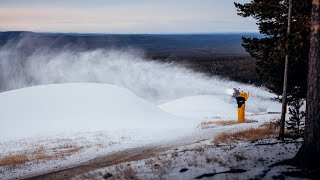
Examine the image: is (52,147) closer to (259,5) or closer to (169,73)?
(259,5)

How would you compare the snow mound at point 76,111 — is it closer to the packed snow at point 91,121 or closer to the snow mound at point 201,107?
the packed snow at point 91,121

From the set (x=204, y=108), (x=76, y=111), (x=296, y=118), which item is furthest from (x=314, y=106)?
(x=204, y=108)

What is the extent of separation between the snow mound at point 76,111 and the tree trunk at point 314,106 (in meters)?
28.7

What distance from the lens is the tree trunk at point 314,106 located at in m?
10.5

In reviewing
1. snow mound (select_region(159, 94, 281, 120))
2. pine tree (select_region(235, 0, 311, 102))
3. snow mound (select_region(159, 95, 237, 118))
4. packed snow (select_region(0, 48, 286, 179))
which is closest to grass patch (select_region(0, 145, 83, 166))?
packed snow (select_region(0, 48, 286, 179))

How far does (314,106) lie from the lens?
1058cm

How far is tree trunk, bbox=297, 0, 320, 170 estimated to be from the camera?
10.5 m

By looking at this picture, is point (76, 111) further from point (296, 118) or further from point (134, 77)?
point (134, 77)

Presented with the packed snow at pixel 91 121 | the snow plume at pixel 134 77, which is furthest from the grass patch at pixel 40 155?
the snow plume at pixel 134 77

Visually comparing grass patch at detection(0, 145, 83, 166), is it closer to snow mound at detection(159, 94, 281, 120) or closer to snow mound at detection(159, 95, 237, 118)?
snow mound at detection(159, 94, 281, 120)

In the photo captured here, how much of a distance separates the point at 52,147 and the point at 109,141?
13.0ft

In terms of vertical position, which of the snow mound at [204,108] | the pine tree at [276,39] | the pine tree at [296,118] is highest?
the pine tree at [276,39]

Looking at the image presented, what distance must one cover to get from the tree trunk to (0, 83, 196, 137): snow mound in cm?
2869

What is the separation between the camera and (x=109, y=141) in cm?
2867
